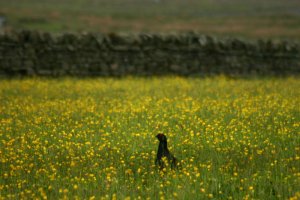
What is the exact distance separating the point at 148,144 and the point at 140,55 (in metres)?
12.3

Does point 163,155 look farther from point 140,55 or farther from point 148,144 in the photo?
point 140,55

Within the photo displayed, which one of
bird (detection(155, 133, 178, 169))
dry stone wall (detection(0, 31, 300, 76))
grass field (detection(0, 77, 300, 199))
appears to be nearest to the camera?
grass field (detection(0, 77, 300, 199))

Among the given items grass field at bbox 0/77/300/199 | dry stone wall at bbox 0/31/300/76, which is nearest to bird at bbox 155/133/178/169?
grass field at bbox 0/77/300/199

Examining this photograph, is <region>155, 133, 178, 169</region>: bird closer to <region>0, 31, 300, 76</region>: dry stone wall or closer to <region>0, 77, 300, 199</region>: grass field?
<region>0, 77, 300, 199</region>: grass field

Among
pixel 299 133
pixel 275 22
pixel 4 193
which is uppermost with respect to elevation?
A: pixel 275 22

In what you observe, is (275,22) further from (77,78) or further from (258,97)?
(258,97)

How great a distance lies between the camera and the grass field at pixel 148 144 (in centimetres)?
769

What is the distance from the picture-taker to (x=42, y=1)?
95.1 meters

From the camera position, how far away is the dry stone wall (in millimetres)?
21234

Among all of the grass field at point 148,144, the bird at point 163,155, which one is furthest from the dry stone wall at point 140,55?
the bird at point 163,155

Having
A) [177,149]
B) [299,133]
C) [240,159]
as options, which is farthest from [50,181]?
[299,133]

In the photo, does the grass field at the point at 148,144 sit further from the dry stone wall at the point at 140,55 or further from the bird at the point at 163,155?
the dry stone wall at the point at 140,55

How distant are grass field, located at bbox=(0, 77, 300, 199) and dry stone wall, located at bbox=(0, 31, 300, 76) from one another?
5.08 m

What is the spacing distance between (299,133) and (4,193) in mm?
5754
